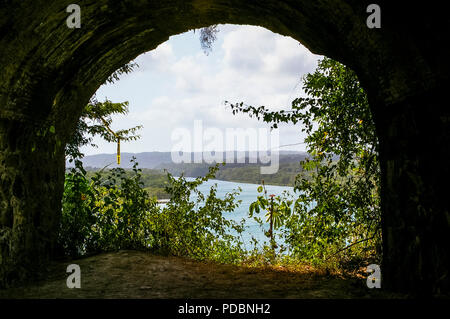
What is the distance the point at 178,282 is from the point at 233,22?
396 centimetres

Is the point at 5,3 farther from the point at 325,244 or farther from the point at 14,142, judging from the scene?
the point at 325,244

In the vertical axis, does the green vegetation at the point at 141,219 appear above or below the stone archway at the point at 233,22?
below

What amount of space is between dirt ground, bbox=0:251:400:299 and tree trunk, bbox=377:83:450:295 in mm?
475

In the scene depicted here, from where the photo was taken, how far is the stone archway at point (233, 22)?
2199 millimetres

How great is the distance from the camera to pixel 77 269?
3932mm

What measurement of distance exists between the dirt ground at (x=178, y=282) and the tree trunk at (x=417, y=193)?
475 mm

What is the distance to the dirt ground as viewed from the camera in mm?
3090

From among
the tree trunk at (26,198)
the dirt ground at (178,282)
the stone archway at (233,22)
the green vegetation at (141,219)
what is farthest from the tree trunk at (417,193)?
the tree trunk at (26,198)

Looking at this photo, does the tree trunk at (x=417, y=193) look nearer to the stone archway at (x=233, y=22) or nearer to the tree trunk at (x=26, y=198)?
the stone archway at (x=233, y=22)

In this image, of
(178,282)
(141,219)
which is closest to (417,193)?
(178,282)

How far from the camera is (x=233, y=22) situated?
408cm

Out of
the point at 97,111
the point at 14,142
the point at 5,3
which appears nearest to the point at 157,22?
the point at 5,3
